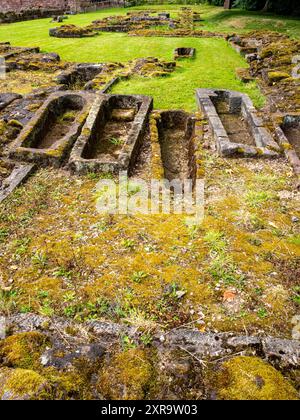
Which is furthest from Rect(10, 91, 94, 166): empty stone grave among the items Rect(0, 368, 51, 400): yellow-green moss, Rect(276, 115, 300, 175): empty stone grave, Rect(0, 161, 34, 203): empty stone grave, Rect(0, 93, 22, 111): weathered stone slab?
Rect(276, 115, 300, 175): empty stone grave

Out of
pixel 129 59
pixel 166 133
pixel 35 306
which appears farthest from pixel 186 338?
pixel 129 59

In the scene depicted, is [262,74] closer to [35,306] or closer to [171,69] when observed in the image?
[171,69]

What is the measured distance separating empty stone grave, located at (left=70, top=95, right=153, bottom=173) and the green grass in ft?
3.58

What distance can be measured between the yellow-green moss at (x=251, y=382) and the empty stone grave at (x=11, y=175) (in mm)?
4316

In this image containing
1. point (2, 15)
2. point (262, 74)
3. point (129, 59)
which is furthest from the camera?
point (2, 15)

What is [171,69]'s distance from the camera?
484 inches

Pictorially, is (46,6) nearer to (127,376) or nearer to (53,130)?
(53,130)

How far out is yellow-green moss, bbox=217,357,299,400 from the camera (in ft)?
8.34

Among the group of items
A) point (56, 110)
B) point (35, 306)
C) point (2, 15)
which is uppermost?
point (2, 15)

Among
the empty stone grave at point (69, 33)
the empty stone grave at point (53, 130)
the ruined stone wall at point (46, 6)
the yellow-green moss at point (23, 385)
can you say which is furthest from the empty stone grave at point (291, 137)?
the ruined stone wall at point (46, 6)

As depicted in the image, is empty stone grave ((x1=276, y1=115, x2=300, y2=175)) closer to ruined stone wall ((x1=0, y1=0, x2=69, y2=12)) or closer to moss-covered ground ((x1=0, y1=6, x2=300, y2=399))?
moss-covered ground ((x1=0, y1=6, x2=300, y2=399))

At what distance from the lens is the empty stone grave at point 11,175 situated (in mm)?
5500
